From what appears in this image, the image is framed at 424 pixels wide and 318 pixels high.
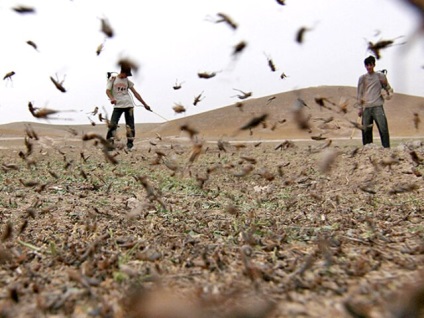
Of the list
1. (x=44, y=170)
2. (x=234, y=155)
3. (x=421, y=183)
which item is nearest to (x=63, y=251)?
(x=421, y=183)

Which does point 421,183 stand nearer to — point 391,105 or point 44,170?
point 44,170

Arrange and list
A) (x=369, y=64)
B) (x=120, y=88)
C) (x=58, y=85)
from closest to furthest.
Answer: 1. (x=58, y=85)
2. (x=369, y=64)
3. (x=120, y=88)

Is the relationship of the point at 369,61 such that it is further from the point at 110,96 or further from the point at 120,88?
the point at 110,96

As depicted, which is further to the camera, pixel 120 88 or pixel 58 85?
pixel 120 88

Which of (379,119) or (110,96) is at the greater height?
(110,96)

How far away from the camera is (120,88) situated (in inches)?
327

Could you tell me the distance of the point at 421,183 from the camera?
16.8ft

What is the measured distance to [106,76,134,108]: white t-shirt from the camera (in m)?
8.27

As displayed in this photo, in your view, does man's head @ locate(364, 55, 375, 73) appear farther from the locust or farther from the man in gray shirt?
the locust

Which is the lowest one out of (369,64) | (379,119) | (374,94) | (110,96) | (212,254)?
(212,254)

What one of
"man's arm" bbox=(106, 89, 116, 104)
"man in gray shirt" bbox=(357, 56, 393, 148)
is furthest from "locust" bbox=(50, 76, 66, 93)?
"man in gray shirt" bbox=(357, 56, 393, 148)

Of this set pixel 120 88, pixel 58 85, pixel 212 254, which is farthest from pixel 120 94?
pixel 212 254

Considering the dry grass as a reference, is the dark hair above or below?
above

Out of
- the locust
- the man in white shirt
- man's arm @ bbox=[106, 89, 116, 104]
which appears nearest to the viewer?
the locust
